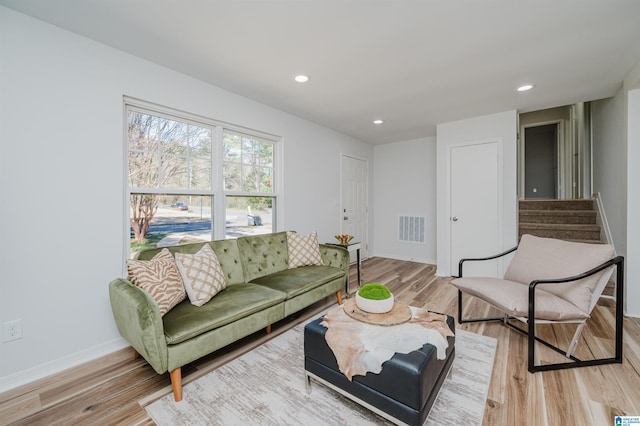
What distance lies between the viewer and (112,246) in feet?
6.89

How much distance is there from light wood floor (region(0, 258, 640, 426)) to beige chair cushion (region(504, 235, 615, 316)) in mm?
467

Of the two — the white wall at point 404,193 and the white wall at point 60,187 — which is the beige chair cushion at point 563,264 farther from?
the white wall at point 60,187

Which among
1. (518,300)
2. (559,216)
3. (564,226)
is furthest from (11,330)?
(559,216)

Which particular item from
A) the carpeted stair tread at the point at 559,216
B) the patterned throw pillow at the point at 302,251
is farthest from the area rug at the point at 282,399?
the carpeted stair tread at the point at 559,216

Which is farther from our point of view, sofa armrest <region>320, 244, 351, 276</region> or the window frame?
sofa armrest <region>320, 244, 351, 276</region>

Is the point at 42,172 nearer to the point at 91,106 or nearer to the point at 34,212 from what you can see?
the point at 34,212

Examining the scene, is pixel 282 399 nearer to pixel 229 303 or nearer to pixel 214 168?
pixel 229 303

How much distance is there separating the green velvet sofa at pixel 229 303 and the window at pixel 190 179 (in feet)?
1.27

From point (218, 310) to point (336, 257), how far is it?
162 centimetres

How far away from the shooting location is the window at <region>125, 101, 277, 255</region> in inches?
92.2

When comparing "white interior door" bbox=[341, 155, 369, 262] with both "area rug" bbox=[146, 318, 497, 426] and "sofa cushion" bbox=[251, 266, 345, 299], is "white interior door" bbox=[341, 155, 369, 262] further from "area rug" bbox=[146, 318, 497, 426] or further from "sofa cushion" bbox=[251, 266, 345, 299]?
"area rug" bbox=[146, 318, 497, 426]

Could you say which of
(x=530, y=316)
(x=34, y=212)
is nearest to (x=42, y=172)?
(x=34, y=212)

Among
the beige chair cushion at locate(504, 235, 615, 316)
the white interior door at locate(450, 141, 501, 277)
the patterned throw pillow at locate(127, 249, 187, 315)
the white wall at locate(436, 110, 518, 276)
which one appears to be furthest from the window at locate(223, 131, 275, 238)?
the white interior door at locate(450, 141, 501, 277)

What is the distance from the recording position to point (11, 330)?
1688mm
